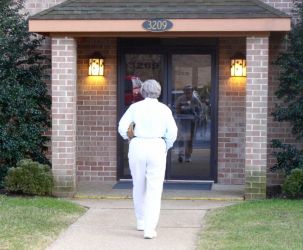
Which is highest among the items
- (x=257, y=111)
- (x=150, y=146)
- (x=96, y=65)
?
(x=96, y=65)

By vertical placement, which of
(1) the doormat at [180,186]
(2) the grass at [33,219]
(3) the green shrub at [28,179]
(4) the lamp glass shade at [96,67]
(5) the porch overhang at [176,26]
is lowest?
(1) the doormat at [180,186]

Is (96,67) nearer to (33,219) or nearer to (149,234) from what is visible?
(33,219)

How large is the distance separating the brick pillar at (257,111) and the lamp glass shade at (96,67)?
9.43ft

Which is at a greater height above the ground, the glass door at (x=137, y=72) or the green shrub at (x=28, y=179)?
the glass door at (x=137, y=72)

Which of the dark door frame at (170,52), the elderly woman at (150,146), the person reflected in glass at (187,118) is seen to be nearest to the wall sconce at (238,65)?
the dark door frame at (170,52)

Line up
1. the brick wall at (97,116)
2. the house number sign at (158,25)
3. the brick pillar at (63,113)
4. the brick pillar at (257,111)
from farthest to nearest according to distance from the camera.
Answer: the brick wall at (97,116), the brick pillar at (63,113), the brick pillar at (257,111), the house number sign at (158,25)

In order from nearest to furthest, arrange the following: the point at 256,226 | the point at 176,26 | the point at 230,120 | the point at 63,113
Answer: the point at 256,226 < the point at 176,26 < the point at 63,113 < the point at 230,120

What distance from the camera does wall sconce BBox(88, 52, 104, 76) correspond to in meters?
12.1

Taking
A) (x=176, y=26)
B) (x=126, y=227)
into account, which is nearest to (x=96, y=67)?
(x=176, y=26)

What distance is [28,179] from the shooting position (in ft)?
34.3

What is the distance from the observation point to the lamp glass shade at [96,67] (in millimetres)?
12141

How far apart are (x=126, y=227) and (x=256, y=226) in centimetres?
157

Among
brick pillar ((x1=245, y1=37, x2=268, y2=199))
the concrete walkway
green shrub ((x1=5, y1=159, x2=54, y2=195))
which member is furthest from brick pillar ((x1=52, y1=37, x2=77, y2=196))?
brick pillar ((x1=245, y1=37, x2=268, y2=199))

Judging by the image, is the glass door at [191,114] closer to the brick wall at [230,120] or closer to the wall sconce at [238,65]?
the brick wall at [230,120]
